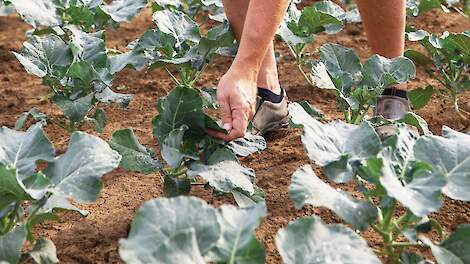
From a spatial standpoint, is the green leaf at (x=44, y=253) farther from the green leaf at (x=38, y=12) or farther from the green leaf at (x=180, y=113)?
the green leaf at (x=38, y=12)

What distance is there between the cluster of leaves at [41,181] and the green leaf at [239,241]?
42 cm

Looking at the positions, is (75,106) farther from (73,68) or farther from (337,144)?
(337,144)

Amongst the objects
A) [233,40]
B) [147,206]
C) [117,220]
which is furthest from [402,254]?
[233,40]

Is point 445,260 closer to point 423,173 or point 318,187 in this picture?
point 423,173

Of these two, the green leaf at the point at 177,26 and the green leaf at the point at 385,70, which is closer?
the green leaf at the point at 385,70

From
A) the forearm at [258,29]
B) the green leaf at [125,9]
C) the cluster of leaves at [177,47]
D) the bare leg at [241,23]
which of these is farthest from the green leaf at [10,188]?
the green leaf at [125,9]

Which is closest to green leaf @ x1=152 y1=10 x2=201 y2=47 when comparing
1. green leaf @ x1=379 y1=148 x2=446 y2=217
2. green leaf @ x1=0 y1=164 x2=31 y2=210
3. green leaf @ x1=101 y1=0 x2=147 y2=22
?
green leaf @ x1=101 y1=0 x2=147 y2=22

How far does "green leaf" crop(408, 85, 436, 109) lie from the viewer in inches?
127

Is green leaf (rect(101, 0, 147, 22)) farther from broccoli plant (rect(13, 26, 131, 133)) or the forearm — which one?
the forearm

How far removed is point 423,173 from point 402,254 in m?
0.26

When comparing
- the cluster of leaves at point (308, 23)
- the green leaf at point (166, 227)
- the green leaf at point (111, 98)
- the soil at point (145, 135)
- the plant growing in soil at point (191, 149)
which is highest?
the green leaf at point (166, 227)

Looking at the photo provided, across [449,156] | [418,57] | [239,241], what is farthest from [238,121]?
[418,57]

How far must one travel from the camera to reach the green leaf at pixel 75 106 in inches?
109

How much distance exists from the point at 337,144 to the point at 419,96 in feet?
3.82
